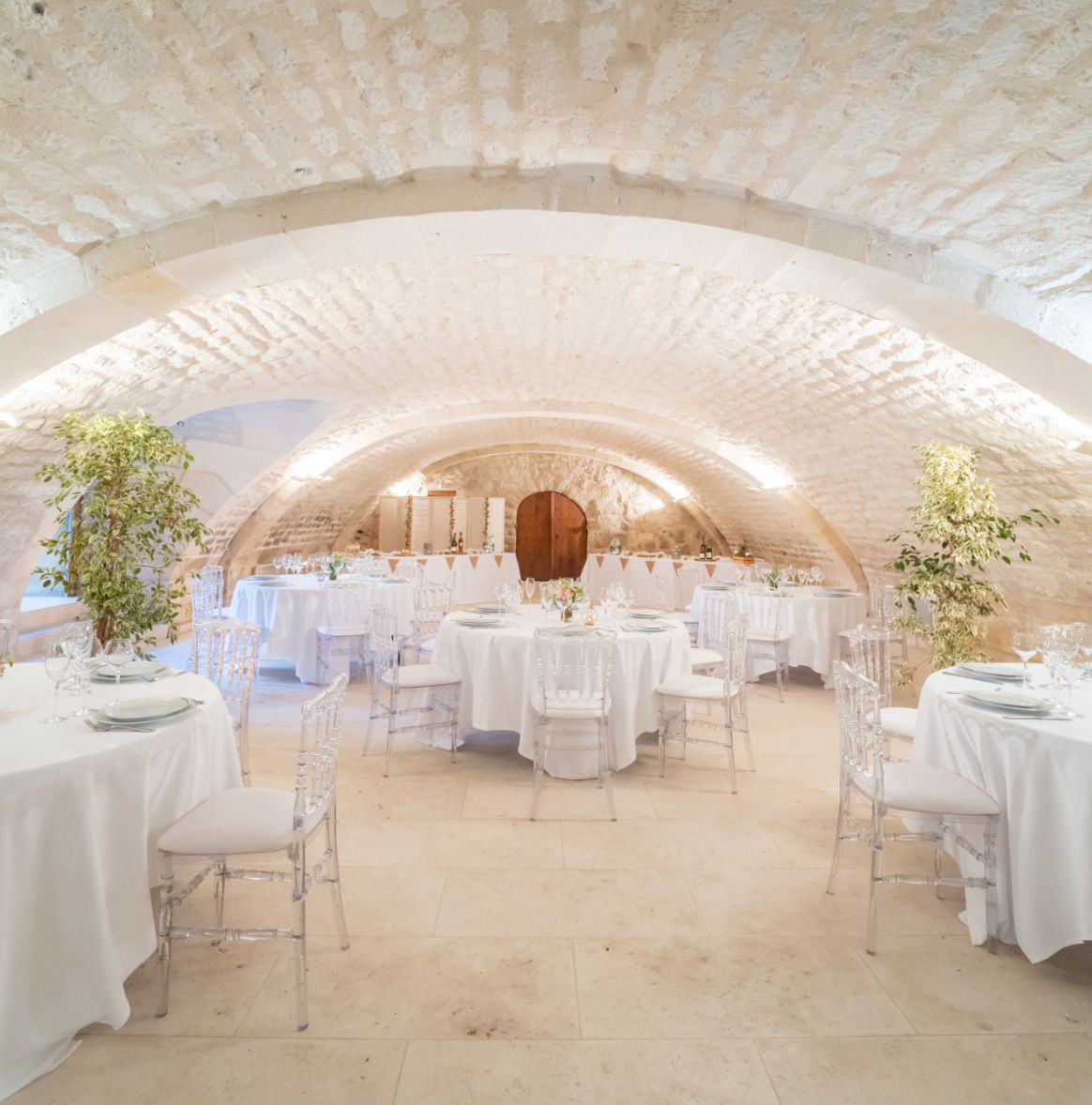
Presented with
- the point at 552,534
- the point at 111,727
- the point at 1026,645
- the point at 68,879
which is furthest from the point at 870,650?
the point at 552,534

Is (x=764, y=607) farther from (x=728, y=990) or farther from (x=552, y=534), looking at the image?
(x=552, y=534)

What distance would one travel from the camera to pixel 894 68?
2.39 metres

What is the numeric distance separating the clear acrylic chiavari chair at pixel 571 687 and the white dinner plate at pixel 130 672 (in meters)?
1.80

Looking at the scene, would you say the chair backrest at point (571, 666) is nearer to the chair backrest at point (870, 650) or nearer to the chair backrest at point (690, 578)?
the chair backrest at point (870, 650)

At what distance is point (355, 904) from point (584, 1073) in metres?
1.21

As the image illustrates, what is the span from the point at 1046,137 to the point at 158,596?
499 centimetres

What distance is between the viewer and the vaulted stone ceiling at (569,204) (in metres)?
2.32

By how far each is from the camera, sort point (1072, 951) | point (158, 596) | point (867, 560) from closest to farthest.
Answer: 1. point (1072, 951)
2. point (158, 596)
3. point (867, 560)

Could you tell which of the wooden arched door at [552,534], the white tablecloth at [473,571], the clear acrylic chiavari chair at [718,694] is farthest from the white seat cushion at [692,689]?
the wooden arched door at [552,534]

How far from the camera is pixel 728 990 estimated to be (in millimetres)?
2297

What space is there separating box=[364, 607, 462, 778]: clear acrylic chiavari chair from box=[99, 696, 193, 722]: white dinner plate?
1.87 m

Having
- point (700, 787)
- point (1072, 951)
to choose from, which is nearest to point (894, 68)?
point (1072, 951)

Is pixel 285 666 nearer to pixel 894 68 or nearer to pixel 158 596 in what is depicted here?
pixel 158 596

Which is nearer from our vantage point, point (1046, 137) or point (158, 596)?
point (1046, 137)
